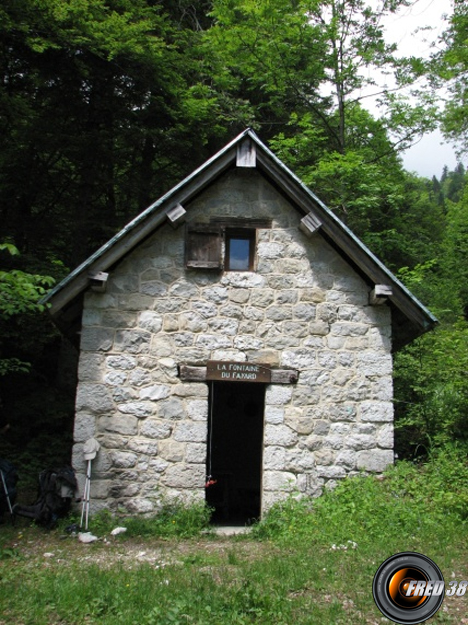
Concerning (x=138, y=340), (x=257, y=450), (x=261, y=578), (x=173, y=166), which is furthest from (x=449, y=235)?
(x=261, y=578)

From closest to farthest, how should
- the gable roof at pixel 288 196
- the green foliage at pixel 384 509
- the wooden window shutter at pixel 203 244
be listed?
the green foliage at pixel 384 509 < the gable roof at pixel 288 196 < the wooden window shutter at pixel 203 244

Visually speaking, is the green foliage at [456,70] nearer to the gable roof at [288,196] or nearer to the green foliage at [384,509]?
the gable roof at [288,196]

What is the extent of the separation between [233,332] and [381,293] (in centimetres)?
222

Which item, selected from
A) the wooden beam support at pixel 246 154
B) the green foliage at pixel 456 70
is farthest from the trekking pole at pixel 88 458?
the green foliage at pixel 456 70

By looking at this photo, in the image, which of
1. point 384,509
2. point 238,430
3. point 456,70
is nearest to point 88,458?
point 384,509

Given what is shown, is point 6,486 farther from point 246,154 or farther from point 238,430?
point 238,430

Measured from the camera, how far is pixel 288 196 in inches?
338

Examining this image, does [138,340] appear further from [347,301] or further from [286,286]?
[347,301]

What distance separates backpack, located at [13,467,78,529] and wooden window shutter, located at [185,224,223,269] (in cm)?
344

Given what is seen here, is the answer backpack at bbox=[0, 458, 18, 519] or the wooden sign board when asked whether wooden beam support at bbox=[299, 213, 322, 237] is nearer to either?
the wooden sign board

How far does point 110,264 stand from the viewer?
8.05 m

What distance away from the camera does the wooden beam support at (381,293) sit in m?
8.24

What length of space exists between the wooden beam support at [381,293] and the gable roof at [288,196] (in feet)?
0.20

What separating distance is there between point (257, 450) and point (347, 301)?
5531 millimetres
